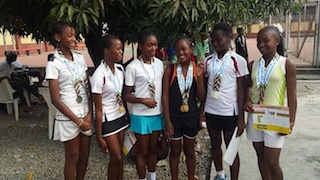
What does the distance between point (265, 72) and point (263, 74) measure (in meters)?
0.02

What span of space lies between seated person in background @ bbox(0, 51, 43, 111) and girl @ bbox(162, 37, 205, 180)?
14.3 feet

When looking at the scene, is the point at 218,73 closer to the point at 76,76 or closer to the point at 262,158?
the point at 262,158

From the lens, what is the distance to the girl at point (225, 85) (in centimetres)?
285

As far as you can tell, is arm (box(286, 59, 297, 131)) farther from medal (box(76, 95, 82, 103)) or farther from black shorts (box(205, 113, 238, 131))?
medal (box(76, 95, 82, 103))

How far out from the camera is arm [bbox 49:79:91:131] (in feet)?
8.32

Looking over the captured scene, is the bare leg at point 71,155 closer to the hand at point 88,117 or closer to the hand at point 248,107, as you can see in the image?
the hand at point 88,117

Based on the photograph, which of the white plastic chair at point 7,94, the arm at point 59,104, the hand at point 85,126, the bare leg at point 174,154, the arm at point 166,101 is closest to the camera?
the arm at point 59,104

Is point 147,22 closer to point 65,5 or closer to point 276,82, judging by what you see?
point 65,5

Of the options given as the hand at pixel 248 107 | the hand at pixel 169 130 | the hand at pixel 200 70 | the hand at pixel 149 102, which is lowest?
the hand at pixel 169 130

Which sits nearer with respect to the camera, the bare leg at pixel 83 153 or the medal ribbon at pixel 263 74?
the medal ribbon at pixel 263 74

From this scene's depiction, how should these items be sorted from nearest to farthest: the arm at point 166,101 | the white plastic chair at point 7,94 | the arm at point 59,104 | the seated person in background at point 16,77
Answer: the arm at point 59,104 < the arm at point 166,101 < the white plastic chair at point 7,94 < the seated person in background at point 16,77

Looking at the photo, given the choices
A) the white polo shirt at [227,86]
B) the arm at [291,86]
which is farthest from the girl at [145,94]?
the arm at [291,86]

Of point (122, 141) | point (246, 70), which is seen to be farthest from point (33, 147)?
point (246, 70)

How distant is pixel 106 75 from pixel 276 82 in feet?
4.55
